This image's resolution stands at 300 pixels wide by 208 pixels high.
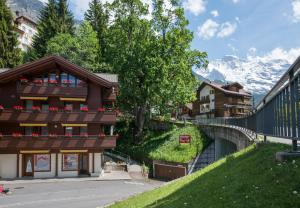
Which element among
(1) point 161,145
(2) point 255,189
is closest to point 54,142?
(1) point 161,145

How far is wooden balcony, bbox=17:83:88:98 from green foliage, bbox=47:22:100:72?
17.3 m

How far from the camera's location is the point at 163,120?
53688mm

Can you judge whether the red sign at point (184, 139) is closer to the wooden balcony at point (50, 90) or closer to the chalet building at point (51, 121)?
the chalet building at point (51, 121)

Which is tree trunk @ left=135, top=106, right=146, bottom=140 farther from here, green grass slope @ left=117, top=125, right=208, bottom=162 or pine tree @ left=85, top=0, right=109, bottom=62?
pine tree @ left=85, top=0, right=109, bottom=62

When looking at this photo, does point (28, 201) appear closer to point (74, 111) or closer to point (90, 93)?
point (74, 111)

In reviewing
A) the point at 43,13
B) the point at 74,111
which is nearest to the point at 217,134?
the point at 74,111

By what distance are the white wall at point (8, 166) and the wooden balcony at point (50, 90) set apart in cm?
680

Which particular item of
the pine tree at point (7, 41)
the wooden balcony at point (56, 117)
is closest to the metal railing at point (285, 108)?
the wooden balcony at point (56, 117)

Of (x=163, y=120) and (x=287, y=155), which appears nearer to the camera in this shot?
(x=287, y=155)

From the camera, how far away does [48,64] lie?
121 feet

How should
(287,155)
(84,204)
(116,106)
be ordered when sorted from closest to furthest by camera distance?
1. (287,155)
2. (84,204)
3. (116,106)

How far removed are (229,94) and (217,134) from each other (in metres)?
36.8

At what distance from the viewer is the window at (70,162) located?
3666 cm

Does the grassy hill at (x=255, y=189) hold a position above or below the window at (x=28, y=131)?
below
